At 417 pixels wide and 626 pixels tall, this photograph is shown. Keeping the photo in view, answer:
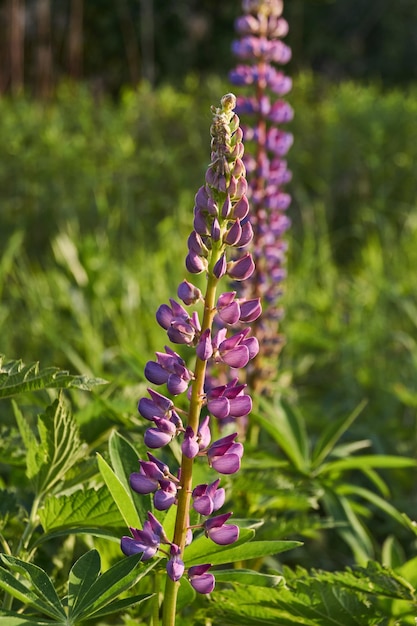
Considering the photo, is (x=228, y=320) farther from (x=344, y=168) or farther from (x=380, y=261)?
(x=344, y=168)

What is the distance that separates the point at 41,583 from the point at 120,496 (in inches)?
5.2

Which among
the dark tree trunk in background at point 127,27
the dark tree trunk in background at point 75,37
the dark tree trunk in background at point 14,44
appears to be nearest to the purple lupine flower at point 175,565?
the dark tree trunk in background at point 14,44

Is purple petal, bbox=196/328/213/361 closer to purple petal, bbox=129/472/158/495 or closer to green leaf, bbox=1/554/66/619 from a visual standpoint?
purple petal, bbox=129/472/158/495

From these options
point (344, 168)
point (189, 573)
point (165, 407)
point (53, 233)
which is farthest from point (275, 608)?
point (344, 168)

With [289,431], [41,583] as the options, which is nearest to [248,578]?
[41,583]

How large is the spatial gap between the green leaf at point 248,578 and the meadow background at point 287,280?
291mm

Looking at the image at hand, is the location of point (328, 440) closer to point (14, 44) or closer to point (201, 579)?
point (201, 579)

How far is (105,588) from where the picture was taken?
1.00 m

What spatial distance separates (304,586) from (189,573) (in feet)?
0.68

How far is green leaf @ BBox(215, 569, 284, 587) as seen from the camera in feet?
3.61

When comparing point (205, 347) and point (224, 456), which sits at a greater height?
point (205, 347)

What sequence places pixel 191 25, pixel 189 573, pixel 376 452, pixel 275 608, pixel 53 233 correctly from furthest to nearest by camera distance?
pixel 191 25 < pixel 53 233 < pixel 376 452 < pixel 275 608 < pixel 189 573

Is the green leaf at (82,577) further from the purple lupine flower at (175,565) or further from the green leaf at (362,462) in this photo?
the green leaf at (362,462)

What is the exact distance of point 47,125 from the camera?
545 centimetres
